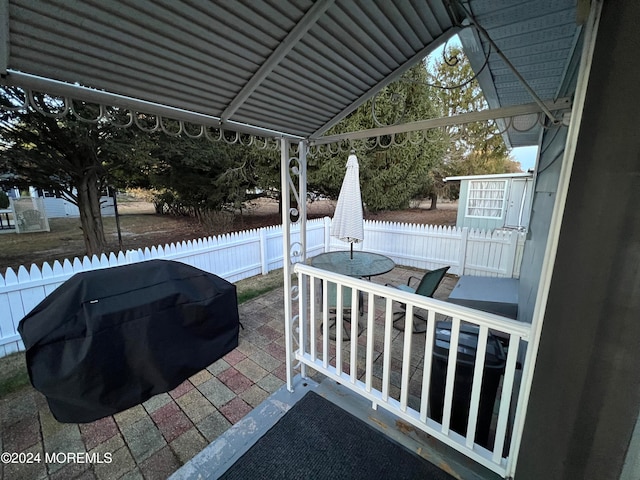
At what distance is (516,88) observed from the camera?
2729mm

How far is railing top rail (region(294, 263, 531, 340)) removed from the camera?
1208 millimetres

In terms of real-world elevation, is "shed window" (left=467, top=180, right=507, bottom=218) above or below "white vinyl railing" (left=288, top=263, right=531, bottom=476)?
above

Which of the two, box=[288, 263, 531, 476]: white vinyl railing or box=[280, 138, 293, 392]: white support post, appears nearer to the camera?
box=[288, 263, 531, 476]: white vinyl railing

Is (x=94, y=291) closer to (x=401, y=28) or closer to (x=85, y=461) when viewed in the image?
(x=85, y=461)

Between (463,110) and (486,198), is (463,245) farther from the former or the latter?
(463,110)

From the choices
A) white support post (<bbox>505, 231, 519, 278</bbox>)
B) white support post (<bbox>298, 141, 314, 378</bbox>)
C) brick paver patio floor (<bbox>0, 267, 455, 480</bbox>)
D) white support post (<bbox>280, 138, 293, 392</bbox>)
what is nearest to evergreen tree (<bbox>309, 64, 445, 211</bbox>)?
white support post (<bbox>505, 231, 519, 278</bbox>)

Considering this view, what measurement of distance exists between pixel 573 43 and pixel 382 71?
140cm

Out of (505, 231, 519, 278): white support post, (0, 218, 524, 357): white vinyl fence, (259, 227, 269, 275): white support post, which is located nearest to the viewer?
(0, 218, 524, 357): white vinyl fence

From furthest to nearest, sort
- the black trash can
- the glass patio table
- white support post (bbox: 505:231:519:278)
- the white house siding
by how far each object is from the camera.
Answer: the white house siding
white support post (bbox: 505:231:519:278)
the glass patio table
the black trash can

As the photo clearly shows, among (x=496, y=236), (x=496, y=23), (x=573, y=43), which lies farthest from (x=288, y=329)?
(x=496, y=236)

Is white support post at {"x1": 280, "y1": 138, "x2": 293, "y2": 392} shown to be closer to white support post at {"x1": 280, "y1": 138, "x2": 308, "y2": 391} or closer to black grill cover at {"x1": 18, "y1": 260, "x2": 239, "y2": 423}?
white support post at {"x1": 280, "y1": 138, "x2": 308, "y2": 391}

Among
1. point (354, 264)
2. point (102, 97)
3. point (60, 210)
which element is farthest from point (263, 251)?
point (60, 210)

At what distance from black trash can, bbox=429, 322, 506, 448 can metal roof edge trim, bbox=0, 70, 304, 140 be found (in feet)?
6.43
